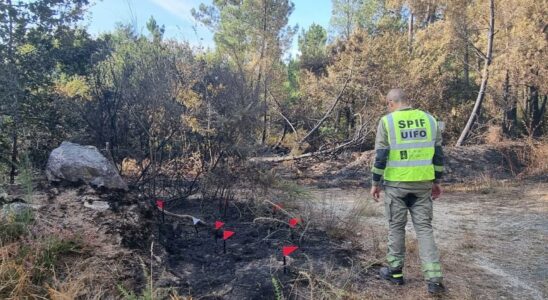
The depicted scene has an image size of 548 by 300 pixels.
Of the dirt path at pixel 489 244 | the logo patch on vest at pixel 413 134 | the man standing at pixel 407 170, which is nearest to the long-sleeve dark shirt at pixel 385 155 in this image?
the man standing at pixel 407 170

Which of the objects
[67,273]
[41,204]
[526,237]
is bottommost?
[526,237]

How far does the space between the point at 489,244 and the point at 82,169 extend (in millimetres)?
5017

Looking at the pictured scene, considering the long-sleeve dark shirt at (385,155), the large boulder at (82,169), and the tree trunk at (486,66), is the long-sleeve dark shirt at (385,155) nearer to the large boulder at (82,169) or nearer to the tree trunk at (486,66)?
the large boulder at (82,169)

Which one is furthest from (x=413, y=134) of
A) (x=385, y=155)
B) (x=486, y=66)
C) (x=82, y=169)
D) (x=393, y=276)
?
(x=486, y=66)

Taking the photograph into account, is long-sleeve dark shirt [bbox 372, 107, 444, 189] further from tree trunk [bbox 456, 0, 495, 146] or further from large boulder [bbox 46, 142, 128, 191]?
tree trunk [bbox 456, 0, 495, 146]

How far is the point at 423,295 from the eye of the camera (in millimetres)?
3422

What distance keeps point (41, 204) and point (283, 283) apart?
8.26 ft

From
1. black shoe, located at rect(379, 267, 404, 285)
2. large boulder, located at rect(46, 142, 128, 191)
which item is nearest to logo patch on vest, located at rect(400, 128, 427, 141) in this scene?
black shoe, located at rect(379, 267, 404, 285)

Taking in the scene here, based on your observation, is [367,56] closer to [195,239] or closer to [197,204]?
[197,204]

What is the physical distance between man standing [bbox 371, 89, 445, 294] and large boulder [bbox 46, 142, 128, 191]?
2.97 m

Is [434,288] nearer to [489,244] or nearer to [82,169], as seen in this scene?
[489,244]

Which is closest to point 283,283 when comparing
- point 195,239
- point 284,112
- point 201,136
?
point 195,239

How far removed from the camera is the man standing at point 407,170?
3533 millimetres

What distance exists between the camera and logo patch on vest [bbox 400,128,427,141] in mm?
3561
